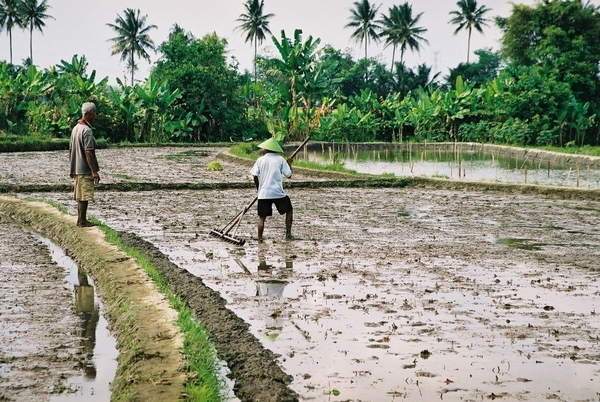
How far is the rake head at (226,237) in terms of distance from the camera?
8.48m

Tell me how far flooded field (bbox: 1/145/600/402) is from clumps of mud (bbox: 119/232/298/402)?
98 mm

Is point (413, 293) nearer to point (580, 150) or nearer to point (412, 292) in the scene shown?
point (412, 292)

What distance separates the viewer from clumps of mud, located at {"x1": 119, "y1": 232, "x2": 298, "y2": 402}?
3.94m

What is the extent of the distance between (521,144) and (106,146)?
14202 millimetres

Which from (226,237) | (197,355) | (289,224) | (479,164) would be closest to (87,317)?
(197,355)

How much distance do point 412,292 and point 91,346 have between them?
2.39m

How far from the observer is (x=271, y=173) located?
8.70 meters

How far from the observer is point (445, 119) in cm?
3334

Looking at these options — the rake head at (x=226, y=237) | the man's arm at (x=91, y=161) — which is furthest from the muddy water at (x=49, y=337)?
the rake head at (x=226, y=237)

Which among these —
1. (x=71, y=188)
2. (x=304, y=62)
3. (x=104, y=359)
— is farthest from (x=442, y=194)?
(x=304, y=62)

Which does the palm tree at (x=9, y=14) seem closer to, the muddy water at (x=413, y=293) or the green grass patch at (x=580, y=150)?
the green grass patch at (x=580, y=150)

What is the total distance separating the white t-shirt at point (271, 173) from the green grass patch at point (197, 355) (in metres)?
2.75

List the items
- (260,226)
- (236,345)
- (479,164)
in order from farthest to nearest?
(479,164), (260,226), (236,345)

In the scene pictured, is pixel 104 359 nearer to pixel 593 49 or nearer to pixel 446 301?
pixel 446 301
